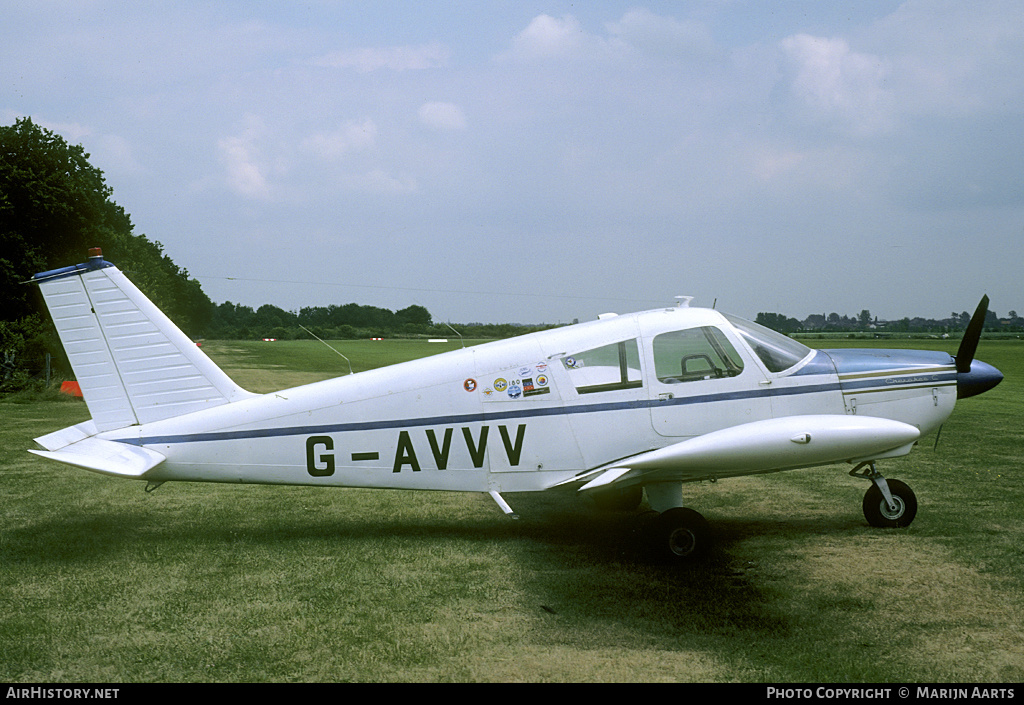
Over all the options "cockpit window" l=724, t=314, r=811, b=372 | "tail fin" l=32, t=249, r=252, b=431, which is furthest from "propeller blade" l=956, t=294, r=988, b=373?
"tail fin" l=32, t=249, r=252, b=431

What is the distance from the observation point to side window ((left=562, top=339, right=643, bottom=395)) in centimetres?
630

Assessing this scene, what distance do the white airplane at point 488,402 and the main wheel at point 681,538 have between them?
0.14 m

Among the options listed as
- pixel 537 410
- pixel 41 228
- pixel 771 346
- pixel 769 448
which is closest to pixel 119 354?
pixel 537 410

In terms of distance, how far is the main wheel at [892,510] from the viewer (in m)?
6.88

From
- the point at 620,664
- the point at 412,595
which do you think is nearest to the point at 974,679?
the point at 620,664

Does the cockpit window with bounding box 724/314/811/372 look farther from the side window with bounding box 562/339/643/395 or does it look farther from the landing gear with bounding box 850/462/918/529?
the landing gear with bounding box 850/462/918/529

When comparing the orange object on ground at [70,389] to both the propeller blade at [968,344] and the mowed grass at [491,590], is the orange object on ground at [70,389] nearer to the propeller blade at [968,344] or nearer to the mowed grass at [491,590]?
the mowed grass at [491,590]

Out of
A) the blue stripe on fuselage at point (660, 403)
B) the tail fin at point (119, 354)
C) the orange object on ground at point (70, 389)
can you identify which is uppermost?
the tail fin at point (119, 354)

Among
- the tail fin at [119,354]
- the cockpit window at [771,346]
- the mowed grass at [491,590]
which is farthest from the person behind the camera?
the tail fin at [119,354]

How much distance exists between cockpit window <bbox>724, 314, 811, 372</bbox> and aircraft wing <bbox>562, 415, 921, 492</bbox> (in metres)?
0.82

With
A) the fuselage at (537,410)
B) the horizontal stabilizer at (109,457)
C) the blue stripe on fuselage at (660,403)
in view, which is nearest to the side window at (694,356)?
the fuselage at (537,410)

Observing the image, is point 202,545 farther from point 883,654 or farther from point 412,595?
point 883,654

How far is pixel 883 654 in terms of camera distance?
424cm
